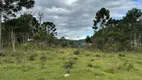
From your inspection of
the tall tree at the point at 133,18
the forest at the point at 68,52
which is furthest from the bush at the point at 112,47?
the tall tree at the point at 133,18

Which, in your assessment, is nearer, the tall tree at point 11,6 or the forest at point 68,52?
the forest at point 68,52

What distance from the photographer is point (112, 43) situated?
4006cm

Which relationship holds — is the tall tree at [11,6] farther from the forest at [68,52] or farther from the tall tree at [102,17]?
the tall tree at [102,17]

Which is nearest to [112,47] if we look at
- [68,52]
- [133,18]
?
[68,52]

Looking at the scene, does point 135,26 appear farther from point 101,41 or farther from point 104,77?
point 104,77

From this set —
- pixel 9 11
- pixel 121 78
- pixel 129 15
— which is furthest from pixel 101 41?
pixel 121 78

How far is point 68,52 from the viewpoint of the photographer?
92.0ft

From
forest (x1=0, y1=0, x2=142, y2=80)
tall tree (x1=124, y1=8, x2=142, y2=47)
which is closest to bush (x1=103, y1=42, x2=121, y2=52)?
forest (x1=0, y1=0, x2=142, y2=80)

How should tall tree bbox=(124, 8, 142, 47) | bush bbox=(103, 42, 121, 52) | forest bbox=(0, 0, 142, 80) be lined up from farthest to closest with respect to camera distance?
tall tree bbox=(124, 8, 142, 47) < bush bbox=(103, 42, 121, 52) < forest bbox=(0, 0, 142, 80)

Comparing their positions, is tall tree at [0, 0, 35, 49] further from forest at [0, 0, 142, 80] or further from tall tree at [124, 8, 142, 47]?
tall tree at [124, 8, 142, 47]

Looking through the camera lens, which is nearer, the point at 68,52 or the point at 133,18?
the point at 68,52

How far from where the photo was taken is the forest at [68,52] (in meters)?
11.4

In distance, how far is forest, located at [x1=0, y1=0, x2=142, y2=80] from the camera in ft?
37.3

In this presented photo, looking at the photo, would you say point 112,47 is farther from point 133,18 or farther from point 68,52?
point 133,18
